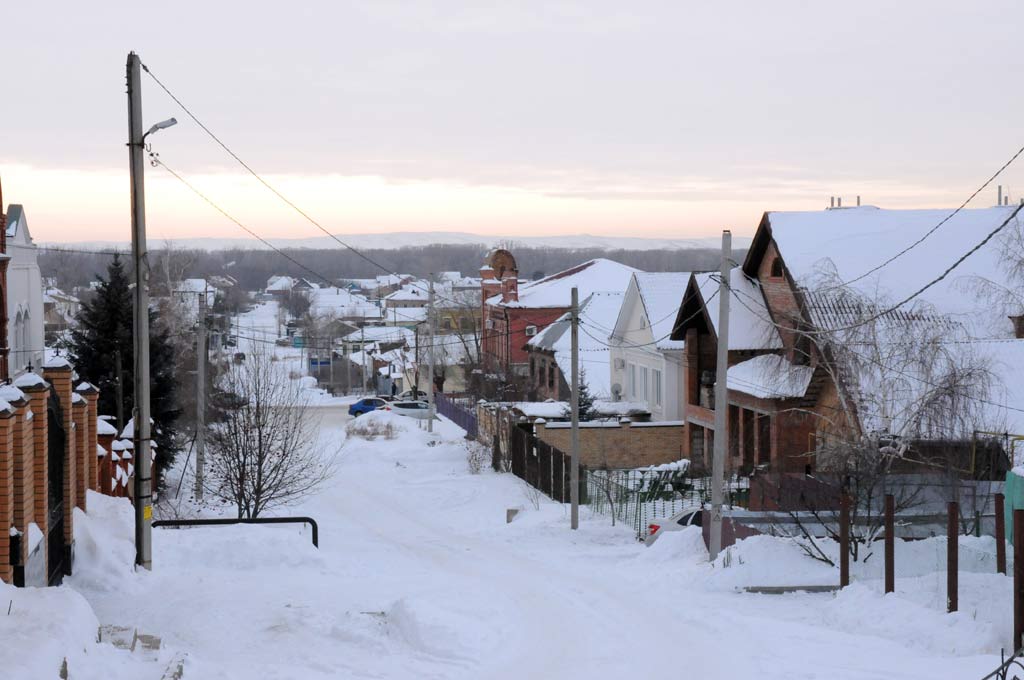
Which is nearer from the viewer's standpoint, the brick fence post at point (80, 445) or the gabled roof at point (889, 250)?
the brick fence post at point (80, 445)

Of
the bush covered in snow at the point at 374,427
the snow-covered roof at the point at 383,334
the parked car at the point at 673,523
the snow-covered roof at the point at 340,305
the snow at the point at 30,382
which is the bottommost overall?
the bush covered in snow at the point at 374,427

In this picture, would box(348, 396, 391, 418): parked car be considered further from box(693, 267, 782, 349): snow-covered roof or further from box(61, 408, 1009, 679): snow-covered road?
box(61, 408, 1009, 679): snow-covered road

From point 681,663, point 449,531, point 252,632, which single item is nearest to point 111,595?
point 252,632

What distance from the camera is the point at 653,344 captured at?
3919cm

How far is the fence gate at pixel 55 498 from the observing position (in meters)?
13.6

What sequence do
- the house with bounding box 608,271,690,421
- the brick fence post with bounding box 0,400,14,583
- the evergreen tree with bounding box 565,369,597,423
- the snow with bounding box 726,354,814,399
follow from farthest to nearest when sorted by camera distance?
1. the evergreen tree with bounding box 565,369,597,423
2. the house with bounding box 608,271,690,421
3. the snow with bounding box 726,354,814,399
4. the brick fence post with bounding box 0,400,14,583

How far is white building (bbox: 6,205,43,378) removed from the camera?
3023 centimetres

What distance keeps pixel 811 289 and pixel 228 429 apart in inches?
550

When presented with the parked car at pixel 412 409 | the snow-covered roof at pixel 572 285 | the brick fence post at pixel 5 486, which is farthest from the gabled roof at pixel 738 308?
the parked car at pixel 412 409

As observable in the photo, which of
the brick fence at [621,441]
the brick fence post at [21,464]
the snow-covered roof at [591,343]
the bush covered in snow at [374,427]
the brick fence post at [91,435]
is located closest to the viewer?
the brick fence post at [21,464]

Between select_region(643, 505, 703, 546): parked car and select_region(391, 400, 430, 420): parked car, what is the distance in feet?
116

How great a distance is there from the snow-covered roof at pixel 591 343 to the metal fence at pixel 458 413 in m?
4.60

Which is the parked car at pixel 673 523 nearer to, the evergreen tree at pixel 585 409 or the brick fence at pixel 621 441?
the brick fence at pixel 621 441

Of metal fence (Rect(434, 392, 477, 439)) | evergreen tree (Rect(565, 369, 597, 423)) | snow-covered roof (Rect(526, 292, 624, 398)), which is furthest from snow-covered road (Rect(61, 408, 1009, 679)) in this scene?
snow-covered roof (Rect(526, 292, 624, 398))
